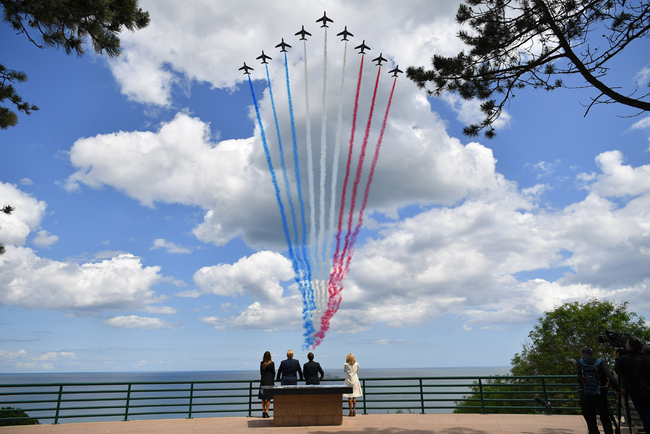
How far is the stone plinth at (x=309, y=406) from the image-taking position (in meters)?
10.5

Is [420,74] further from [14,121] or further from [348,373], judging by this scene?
[14,121]

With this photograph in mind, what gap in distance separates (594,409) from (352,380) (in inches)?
239

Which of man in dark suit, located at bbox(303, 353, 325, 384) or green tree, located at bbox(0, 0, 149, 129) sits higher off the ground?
green tree, located at bbox(0, 0, 149, 129)

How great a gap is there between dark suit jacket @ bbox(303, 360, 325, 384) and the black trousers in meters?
6.45

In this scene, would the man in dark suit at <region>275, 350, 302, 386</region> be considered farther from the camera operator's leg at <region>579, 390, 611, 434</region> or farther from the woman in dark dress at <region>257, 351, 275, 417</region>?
the camera operator's leg at <region>579, 390, 611, 434</region>

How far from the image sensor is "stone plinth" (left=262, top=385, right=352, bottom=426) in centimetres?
1053

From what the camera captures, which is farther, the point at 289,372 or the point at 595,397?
A: the point at 289,372

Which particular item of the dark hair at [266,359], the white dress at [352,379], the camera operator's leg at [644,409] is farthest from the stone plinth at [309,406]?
the camera operator's leg at [644,409]

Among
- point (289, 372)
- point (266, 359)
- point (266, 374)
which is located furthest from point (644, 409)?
point (266, 359)

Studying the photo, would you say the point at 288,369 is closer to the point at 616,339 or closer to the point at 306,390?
the point at 306,390

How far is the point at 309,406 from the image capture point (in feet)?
34.9

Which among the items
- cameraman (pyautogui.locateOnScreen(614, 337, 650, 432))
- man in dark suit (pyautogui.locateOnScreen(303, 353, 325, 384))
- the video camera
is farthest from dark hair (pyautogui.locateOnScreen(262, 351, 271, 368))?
cameraman (pyautogui.locateOnScreen(614, 337, 650, 432))

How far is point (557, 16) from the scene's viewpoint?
883 cm

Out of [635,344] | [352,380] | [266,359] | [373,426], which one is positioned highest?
[635,344]
